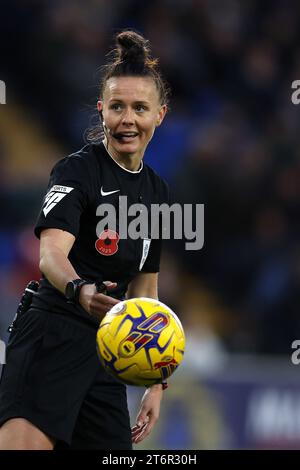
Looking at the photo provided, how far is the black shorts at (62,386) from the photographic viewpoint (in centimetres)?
381

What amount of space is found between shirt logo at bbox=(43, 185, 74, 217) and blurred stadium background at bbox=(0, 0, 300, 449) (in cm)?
354

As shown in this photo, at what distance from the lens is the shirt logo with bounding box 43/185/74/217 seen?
3852 mm

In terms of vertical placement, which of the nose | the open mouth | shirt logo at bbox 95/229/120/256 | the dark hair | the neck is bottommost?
shirt logo at bbox 95/229/120/256

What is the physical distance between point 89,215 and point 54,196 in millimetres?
196

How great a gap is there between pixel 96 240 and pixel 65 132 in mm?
5738

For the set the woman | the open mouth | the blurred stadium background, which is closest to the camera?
the woman

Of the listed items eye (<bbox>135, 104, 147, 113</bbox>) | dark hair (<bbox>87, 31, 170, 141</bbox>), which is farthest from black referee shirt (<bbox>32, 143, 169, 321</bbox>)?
dark hair (<bbox>87, 31, 170, 141</bbox>)

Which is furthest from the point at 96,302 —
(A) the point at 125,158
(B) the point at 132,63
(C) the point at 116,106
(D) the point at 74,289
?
(B) the point at 132,63

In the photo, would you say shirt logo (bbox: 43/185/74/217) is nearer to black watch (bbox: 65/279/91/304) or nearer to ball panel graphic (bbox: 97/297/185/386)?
black watch (bbox: 65/279/91/304)

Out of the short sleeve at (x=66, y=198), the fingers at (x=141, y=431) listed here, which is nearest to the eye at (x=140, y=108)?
the short sleeve at (x=66, y=198)

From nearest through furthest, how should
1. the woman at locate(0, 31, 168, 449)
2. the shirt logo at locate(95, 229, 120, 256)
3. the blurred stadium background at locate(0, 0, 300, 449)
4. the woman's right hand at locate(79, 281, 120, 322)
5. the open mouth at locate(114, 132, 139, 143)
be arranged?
the woman's right hand at locate(79, 281, 120, 322) < the woman at locate(0, 31, 168, 449) < the shirt logo at locate(95, 229, 120, 256) < the open mouth at locate(114, 132, 139, 143) < the blurred stadium background at locate(0, 0, 300, 449)

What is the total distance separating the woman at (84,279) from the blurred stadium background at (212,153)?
3.30 meters

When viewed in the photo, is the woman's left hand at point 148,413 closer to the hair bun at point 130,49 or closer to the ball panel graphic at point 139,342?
the ball panel graphic at point 139,342

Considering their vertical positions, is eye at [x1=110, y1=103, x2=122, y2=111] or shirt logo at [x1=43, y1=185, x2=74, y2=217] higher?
eye at [x1=110, y1=103, x2=122, y2=111]
